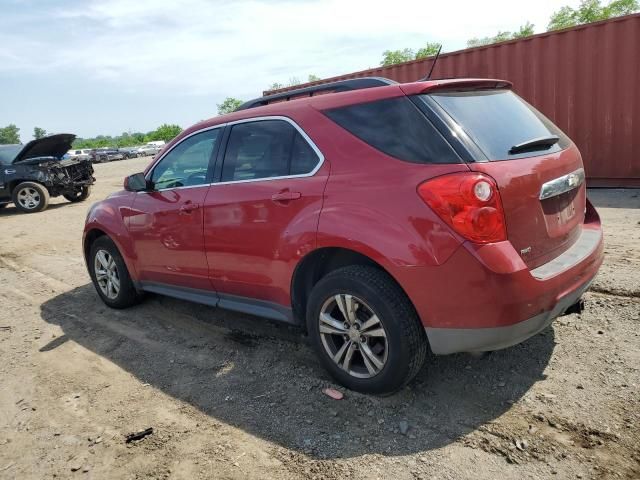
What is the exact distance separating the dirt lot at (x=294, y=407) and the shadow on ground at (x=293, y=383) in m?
0.01

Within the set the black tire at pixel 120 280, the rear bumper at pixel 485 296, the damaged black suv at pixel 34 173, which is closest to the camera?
the rear bumper at pixel 485 296

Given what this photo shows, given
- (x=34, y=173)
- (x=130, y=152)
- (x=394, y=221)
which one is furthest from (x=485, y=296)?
(x=130, y=152)

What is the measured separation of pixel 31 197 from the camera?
12.6m

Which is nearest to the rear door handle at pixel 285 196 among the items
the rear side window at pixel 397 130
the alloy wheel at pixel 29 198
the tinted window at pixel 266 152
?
the tinted window at pixel 266 152

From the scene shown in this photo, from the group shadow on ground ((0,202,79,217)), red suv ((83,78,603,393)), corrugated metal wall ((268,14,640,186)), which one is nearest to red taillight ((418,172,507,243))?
red suv ((83,78,603,393))

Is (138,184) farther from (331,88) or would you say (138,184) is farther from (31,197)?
(31,197)

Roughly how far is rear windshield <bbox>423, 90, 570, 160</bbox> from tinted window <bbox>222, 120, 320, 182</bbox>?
0.85 metres

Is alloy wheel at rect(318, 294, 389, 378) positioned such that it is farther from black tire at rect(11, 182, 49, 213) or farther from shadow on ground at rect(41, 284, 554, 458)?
black tire at rect(11, 182, 49, 213)

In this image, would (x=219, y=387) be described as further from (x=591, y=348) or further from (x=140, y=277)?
(x=591, y=348)

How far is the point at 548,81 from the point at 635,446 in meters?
8.04

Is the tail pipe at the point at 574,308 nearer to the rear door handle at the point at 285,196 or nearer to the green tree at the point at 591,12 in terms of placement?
the rear door handle at the point at 285,196

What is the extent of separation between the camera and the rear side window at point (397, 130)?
2.47 m

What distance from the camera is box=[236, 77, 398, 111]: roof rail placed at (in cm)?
303

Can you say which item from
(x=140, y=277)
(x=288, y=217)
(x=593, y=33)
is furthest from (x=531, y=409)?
(x=593, y=33)
